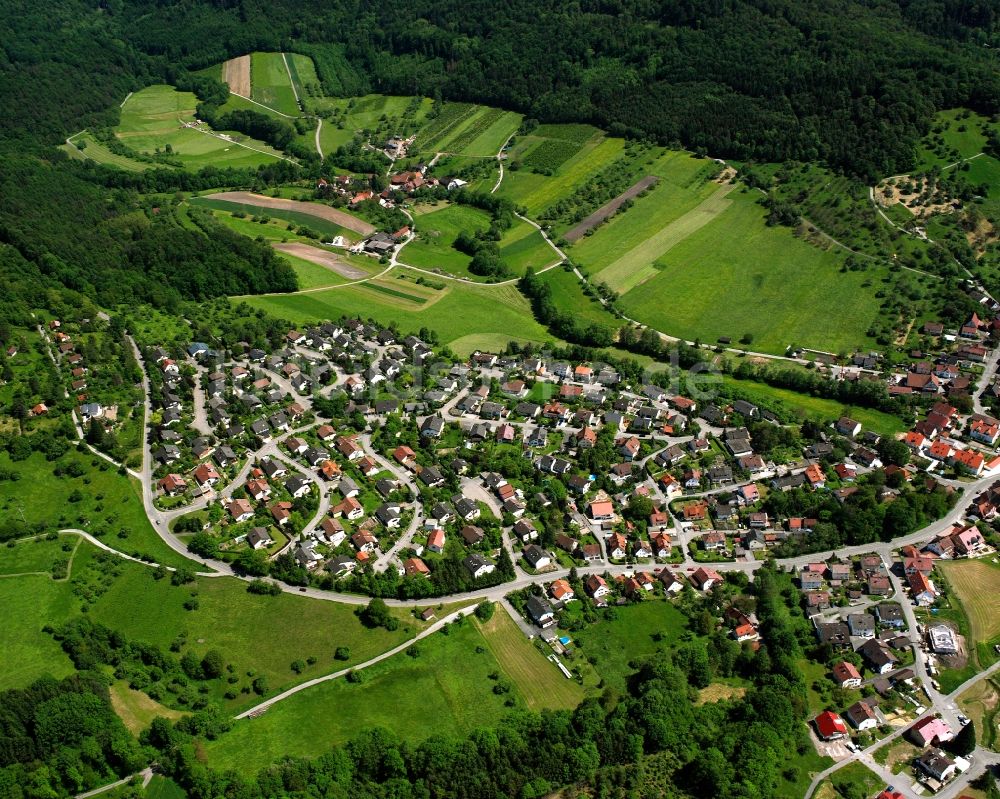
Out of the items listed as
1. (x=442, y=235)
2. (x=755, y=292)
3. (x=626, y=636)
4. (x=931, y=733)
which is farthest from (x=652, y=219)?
(x=931, y=733)

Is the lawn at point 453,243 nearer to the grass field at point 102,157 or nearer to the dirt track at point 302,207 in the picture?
the dirt track at point 302,207

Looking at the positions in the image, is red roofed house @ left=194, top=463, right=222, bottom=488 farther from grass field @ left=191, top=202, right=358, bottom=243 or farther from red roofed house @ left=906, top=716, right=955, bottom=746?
red roofed house @ left=906, top=716, right=955, bottom=746

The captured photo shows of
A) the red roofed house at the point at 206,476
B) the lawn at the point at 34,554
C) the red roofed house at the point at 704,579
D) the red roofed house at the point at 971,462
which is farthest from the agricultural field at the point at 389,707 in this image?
the red roofed house at the point at 971,462

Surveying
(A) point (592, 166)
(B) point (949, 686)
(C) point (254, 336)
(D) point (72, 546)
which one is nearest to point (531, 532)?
(B) point (949, 686)

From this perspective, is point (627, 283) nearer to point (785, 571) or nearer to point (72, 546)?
point (785, 571)

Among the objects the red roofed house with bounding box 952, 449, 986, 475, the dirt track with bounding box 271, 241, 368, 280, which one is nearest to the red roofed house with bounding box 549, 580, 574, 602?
the red roofed house with bounding box 952, 449, 986, 475

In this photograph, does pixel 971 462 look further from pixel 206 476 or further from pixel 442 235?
pixel 442 235
